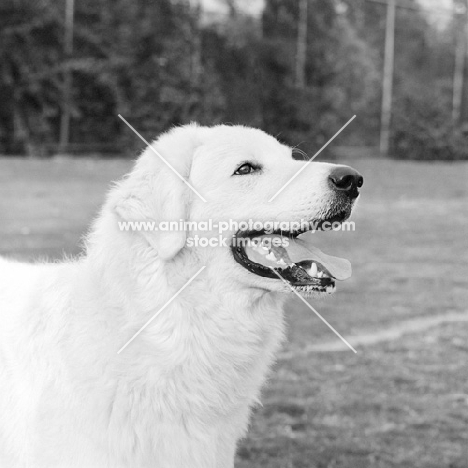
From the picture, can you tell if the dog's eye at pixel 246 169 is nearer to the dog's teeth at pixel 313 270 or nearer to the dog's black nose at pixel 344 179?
the dog's black nose at pixel 344 179

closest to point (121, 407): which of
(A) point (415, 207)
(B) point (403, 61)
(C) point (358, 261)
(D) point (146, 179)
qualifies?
Result: (D) point (146, 179)

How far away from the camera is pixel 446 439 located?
5.03m

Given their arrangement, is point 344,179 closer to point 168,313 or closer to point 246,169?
point 246,169

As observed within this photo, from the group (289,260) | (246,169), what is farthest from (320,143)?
(289,260)

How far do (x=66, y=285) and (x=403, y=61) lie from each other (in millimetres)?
25341

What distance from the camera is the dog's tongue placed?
140 inches

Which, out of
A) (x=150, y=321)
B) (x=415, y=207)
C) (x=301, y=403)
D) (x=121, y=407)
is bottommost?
(x=415, y=207)

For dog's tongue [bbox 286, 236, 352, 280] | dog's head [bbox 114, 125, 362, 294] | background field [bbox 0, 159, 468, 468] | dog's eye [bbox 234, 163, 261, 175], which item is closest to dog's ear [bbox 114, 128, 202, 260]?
dog's head [bbox 114, 125, 362, 294]

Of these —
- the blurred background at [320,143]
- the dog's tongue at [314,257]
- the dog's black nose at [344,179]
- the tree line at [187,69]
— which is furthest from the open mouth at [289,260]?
the tree line at [187,69]

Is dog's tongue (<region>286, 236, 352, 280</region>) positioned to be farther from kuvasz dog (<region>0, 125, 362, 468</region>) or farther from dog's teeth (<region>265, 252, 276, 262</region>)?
dog's teeth (<region>265, 252, 276, 262</region>)

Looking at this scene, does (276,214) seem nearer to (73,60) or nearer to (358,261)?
(358,261)

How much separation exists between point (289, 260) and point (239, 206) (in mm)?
351

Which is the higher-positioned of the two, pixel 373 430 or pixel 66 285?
pixel 66 285

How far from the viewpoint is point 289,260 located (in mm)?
3516
